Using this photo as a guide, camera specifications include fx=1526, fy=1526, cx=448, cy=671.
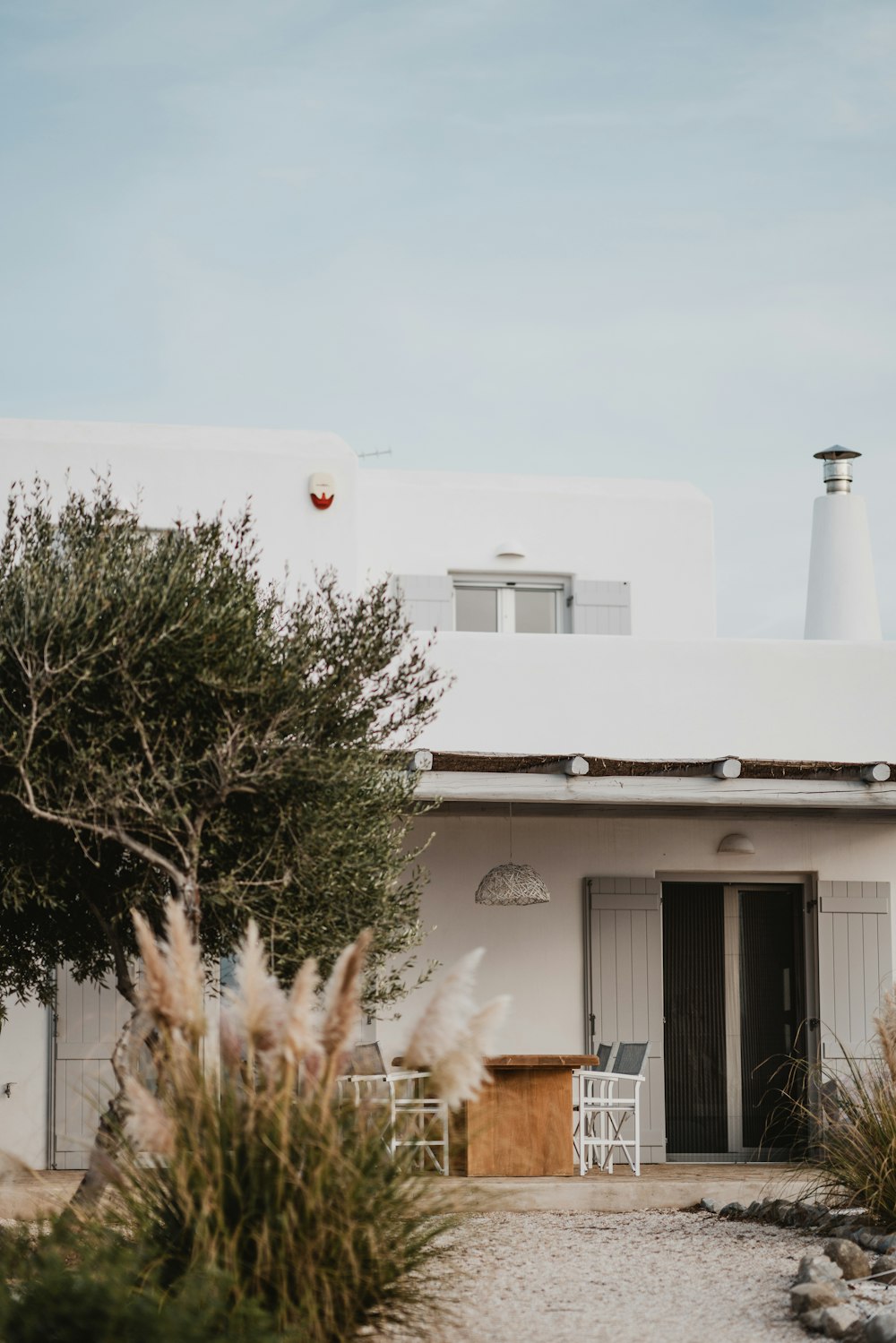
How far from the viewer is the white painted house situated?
1060 centimetres

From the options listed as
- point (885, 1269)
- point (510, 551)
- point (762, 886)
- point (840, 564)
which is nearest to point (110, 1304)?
point (885, 1269)

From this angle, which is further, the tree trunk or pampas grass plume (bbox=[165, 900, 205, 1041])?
the tree trunk

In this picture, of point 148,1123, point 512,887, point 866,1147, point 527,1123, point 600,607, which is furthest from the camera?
point 600,607

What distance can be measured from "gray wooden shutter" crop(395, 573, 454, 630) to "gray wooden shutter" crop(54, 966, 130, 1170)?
3815 mm

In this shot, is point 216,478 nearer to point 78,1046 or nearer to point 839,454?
point 78,1046

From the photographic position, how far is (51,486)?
10.7 m

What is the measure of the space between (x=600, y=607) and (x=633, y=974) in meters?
3.13

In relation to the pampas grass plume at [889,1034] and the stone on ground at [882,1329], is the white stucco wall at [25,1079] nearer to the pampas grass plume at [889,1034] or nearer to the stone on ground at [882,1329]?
the pampas grass plume at [889,1034]

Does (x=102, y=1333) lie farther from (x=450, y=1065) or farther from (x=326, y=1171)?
(x=450, y=1065)

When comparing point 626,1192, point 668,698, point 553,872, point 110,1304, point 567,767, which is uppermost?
point 668,698

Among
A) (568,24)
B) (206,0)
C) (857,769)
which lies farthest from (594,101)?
(857,769)

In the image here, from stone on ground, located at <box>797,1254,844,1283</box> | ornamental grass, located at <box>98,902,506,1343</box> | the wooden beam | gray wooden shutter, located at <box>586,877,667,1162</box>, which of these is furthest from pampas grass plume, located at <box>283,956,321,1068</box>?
gray wooden shutter, located at <box>586,877,667,1162</box>

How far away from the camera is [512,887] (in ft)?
32.5

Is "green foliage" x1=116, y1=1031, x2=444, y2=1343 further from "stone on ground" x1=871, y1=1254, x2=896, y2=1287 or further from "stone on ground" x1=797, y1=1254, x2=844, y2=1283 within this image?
"stone on ground" x1=871, y1=1254, x2=896, y2=1287
